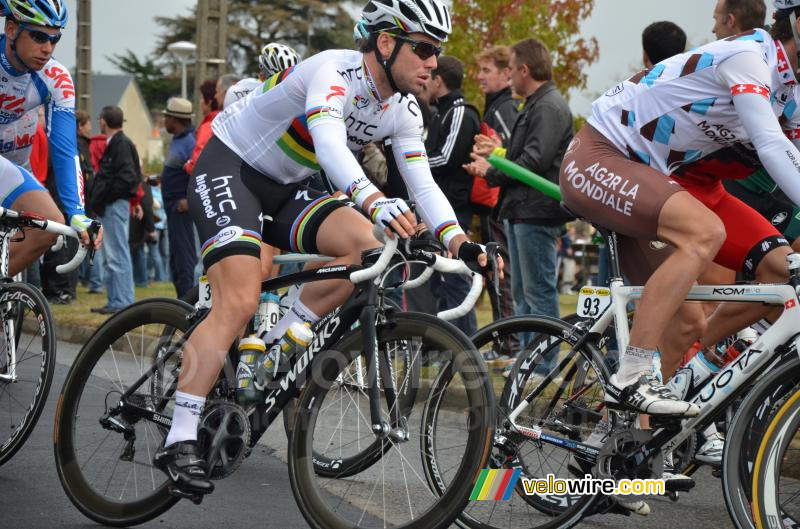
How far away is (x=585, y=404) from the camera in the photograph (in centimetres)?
491

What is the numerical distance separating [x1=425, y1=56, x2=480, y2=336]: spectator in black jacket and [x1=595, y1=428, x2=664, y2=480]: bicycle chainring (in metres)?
4.40

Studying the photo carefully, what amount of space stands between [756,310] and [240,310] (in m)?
2.12

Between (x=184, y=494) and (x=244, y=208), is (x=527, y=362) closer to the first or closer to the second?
(x=244, y=208)

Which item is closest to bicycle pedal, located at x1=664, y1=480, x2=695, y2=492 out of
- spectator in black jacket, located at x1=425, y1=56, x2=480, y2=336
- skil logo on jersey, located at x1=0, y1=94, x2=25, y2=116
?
skil logo on jersey, located at x1=0, y1=94, x2=25, y2=116

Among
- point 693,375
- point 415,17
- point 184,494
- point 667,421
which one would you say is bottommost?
point 184,494

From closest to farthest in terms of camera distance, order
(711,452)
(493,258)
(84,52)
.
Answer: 1. (493,258)
2. (711,452)
3. (84,52)

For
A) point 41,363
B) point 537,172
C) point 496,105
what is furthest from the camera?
point 496,105

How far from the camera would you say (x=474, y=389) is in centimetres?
404

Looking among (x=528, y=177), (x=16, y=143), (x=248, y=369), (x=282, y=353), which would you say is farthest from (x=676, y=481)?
(x=16, y=143)

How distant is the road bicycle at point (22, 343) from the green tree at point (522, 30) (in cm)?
2040

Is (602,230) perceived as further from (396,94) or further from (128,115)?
(128,115)

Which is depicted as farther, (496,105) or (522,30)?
(522,30)

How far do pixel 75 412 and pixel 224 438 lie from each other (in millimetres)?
914

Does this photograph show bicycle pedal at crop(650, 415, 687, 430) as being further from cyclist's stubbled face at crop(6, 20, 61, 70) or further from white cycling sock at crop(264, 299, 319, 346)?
cyclist's stubbled face at crop(6, 20, 61, 70)
